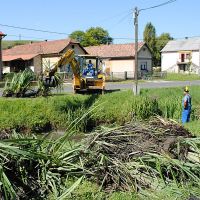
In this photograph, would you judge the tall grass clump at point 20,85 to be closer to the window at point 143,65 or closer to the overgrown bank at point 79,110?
the overgrown bank at point 79,110

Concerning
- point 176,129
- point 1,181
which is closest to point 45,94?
point 176,129

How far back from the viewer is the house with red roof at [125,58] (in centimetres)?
5566

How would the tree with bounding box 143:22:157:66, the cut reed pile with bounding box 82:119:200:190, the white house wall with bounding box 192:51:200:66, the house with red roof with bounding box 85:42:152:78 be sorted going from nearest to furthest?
the cut reed pile with bounding box 82:119:200:190
the house with red roof with bounding box 85:42:152:78
the white house wall with bounding box 192:51:200:66
the tree with bounding box 143:22:157:66

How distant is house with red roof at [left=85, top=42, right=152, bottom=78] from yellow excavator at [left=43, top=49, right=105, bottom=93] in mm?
29786

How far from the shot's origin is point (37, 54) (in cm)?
4975

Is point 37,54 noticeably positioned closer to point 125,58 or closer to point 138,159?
point 125,58

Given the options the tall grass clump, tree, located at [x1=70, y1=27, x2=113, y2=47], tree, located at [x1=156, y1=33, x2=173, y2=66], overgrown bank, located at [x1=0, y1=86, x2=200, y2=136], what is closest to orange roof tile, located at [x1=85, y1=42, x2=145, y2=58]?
tree, located at [x1=70, y1=27, x2=113, y2=47]

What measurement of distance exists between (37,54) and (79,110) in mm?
31472

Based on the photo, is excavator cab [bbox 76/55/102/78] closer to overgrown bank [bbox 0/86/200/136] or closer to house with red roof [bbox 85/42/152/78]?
A: overgrown bank [bbox 0/86/200/136]

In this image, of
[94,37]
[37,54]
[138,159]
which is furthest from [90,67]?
[94,37]

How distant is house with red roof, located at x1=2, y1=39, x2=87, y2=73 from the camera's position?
48406mm

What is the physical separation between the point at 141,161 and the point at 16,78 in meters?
13.6

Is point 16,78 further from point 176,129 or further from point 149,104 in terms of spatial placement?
point 176,129

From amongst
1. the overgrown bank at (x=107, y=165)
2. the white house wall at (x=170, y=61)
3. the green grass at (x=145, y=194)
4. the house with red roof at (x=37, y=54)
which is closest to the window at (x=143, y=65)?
the house with red roof at (x=37, y=54)
